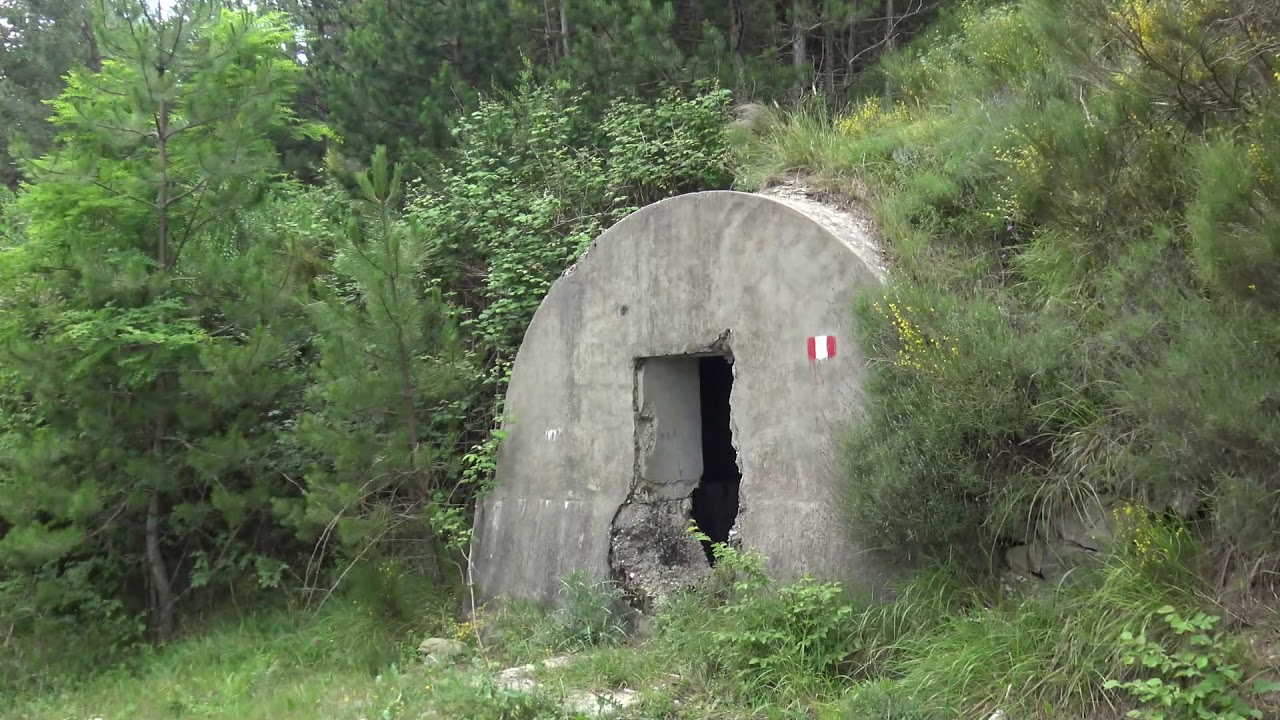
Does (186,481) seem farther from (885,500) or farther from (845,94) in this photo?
(845,94)

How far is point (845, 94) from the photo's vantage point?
10906 mm

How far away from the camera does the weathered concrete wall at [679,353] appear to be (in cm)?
600

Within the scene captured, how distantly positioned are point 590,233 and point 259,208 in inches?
127

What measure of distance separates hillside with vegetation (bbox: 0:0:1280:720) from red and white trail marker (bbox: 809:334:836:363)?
1.13 feet

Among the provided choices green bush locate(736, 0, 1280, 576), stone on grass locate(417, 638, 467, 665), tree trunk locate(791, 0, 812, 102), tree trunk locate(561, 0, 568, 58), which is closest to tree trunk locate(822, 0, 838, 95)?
tree trunk locate(791, 0, 812, 102)

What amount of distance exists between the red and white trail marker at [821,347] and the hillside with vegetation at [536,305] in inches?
13.6

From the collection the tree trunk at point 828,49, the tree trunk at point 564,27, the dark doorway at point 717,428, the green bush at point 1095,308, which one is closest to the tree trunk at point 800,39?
the tree trunk at point 828,49

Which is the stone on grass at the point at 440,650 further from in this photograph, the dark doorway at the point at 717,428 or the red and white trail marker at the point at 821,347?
Answer: the red and white trail marker at the point at 821,347

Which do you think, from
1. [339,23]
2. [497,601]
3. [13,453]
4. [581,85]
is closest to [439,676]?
[497,601]

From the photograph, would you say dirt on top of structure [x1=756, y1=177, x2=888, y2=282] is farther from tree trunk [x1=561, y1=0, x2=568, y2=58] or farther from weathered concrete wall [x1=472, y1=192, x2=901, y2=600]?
tree trunk [x1=561, y1=0, x2=568, y2=58]

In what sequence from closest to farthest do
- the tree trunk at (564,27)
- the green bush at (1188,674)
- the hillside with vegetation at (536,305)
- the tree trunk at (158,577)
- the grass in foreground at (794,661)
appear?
the green bush at (1188,674) → the grass in foreground at (794,661) → the hillside with vegetation at (536,305) → the tree trunk at (158,577) → the tree trunk at (564,27)

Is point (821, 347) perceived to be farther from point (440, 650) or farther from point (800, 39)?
point (800, 39)

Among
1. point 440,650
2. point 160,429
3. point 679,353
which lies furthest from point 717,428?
point 160,429

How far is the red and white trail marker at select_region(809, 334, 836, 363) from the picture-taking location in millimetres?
5969
